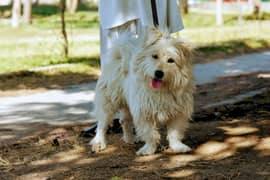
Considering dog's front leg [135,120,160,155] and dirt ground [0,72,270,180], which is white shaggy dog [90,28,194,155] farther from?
dirt ground [0,72,270,180]

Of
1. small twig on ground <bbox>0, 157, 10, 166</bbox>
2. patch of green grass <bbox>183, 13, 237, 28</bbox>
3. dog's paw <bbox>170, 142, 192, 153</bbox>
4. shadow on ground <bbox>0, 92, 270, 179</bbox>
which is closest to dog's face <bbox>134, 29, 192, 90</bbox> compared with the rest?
dog's paw <bbox>170, 142, 192, 153</bbox>

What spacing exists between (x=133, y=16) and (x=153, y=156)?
157 cm

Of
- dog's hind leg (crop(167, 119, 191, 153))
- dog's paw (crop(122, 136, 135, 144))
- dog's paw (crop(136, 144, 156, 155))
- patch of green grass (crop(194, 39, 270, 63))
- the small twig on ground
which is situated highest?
dog's hind leg (crop(167, 119, 191, 153))

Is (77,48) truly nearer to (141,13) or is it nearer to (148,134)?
(141,13)

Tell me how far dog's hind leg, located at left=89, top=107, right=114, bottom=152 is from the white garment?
0.90 meters

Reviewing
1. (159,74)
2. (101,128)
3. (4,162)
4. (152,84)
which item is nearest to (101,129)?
(101,128)

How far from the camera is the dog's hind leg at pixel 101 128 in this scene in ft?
23.6

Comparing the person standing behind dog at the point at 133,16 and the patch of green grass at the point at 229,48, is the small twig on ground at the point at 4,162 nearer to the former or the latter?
the person standing behind dog at the point at 133,16

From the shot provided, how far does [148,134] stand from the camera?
6.63 m

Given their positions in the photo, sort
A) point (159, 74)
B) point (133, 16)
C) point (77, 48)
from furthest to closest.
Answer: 1. point (77, 48)
2. point (133, 16)
3. point (159, 74)

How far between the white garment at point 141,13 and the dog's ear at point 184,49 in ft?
3.11

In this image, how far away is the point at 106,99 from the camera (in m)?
7.14

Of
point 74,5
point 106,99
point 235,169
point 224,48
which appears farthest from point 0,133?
point 74,5

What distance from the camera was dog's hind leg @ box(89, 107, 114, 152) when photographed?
23.6ft
